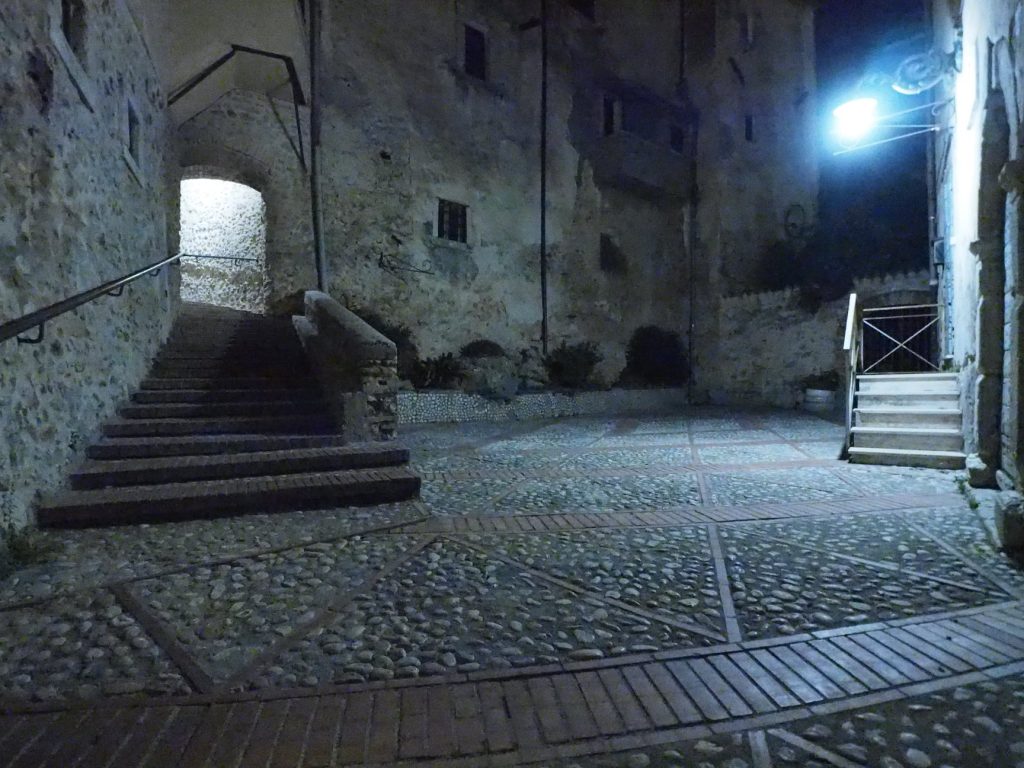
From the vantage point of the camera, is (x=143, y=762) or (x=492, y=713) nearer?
(x=143, y=762)

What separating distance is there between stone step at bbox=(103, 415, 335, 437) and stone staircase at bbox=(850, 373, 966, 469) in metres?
5.93

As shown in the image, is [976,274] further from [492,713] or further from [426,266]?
[426,266]

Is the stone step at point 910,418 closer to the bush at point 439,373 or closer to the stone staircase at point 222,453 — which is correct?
the stone staircase at point 222,453

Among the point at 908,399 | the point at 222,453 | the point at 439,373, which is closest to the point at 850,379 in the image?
the point at 908,399

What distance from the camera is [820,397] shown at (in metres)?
14.3

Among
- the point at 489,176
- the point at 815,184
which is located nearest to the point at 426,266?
the point at 489,176

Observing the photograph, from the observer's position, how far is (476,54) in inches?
563

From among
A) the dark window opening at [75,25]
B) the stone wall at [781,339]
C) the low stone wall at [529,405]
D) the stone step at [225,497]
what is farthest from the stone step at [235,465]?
the stone wall at [781,339]

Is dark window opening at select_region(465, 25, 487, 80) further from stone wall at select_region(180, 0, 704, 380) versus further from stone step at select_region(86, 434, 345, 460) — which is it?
stone step at select_region(86, 434, 345, 460)

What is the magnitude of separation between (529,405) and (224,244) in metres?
7.39

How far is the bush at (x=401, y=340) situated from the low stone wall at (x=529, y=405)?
61 centimetres

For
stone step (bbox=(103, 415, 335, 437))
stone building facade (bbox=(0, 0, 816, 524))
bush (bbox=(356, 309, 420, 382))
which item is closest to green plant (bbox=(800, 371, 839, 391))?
stone building facade (bbox=(0, 0, 816, 524))

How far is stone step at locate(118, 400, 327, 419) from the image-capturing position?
5566mm

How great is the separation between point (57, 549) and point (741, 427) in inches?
389
